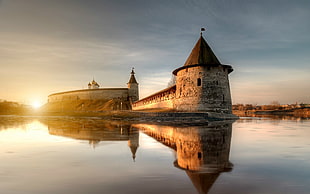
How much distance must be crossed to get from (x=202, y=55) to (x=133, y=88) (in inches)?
1703

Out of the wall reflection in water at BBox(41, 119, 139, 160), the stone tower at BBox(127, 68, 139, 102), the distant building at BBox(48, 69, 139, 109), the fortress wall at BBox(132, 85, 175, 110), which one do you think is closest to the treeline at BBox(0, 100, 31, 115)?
the distant building at BBox(48, 69, 139, 109)

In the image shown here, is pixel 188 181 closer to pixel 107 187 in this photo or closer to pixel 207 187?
pixel 207 187

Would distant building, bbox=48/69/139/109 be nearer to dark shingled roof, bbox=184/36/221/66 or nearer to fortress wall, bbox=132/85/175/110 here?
fortress wall, bbox=132/85/175/110

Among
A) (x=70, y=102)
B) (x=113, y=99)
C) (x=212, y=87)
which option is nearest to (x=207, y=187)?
(x=212, y=87)

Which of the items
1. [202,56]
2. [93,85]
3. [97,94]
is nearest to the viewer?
[202,56]

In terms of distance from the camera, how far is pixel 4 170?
380 cm

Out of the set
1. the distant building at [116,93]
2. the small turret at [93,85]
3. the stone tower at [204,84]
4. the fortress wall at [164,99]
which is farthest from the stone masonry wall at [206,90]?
the small turret at [93,85]

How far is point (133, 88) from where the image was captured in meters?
65.2

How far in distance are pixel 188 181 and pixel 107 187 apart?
1.33 meters

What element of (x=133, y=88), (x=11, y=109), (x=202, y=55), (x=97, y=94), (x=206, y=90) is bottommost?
(x=11, y=109)

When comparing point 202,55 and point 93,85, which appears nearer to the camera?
point 202,55

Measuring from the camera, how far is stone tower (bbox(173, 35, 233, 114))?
2323 cm

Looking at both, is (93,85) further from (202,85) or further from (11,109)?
(202,85)

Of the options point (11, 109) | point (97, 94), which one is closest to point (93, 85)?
point (97, 94)
